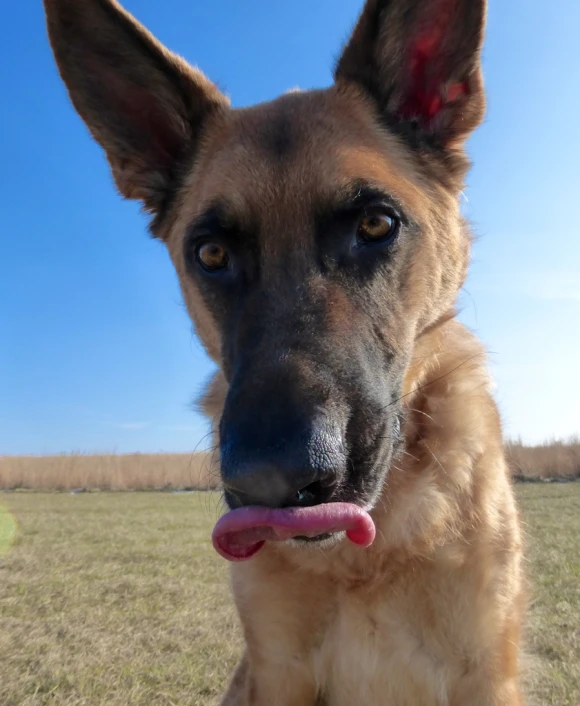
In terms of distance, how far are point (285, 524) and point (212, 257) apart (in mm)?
1196

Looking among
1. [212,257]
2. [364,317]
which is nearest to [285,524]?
[364,317]

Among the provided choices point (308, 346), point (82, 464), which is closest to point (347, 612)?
point (308, 346)

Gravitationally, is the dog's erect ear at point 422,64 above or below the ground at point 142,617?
above

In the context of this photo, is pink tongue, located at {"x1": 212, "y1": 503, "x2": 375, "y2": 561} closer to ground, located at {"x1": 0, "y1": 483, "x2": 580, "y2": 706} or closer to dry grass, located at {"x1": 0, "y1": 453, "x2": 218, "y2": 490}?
ground, located at {"x1": 0, "y1": 483, "x2": 580, "y2": 706}

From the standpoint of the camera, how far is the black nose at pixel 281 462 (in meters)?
1.31

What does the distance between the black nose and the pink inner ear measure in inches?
66.4

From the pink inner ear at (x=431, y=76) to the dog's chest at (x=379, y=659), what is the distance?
6.45 ft

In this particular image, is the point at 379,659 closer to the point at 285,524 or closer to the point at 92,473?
the point at 285,524

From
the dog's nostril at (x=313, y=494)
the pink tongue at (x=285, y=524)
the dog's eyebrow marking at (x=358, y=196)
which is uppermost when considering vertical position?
the dog's eyebrow marking at (x=358, y=196)

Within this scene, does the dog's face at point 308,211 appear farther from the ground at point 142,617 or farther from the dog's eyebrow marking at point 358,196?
the ground at point 142,617

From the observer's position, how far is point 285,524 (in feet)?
4.33

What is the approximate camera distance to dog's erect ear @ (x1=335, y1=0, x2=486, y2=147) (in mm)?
2324

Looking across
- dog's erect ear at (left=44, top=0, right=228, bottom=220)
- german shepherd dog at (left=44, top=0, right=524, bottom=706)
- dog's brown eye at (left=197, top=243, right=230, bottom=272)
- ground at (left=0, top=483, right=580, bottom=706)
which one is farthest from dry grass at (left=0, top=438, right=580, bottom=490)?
dog's brown eye at (left=197, top=243, right=230, bottom=272)

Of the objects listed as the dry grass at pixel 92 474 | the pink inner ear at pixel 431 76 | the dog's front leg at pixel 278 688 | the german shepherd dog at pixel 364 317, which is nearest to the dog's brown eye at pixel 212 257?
the german shepherd dog at pixel 364 317
